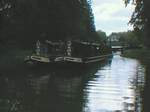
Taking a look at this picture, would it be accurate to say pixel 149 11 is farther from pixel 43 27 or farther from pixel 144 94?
pixel 144 94

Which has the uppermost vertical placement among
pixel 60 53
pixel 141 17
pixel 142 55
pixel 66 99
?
pixel 141 17

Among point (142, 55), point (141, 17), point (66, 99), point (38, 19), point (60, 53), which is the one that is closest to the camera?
point (66, 99)

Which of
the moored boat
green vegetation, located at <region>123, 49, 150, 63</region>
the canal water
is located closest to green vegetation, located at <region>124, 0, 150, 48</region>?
the moored boat

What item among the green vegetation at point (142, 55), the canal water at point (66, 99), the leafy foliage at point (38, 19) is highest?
the leafy foliage at point (38, 19)

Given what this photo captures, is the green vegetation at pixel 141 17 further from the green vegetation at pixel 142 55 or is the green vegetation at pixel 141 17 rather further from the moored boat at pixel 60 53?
the green vegetation at pixel 142 55

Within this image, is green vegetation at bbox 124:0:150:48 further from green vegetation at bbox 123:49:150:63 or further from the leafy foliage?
green vegetation at bbox 123:49:150:63

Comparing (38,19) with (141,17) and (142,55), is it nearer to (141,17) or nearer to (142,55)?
(141,17)

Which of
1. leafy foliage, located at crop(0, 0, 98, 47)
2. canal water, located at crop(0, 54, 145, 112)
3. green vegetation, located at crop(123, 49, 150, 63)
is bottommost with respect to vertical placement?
canal water, located at crop(0, 54, 145, 112)

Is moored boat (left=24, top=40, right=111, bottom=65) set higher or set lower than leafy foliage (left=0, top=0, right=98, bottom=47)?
lower

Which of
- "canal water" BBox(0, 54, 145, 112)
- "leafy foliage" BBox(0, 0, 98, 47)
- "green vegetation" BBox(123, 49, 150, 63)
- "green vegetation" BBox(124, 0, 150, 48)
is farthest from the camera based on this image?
"green vegetation" BBox(123, 49, 150, 63)

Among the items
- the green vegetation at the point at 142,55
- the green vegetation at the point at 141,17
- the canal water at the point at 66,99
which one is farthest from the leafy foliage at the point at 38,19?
the green vegetation at the point at 142,55

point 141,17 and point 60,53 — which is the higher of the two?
point 141,17

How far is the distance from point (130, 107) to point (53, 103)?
2.78 metres

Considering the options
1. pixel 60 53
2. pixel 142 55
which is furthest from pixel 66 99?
pixel 142 55
